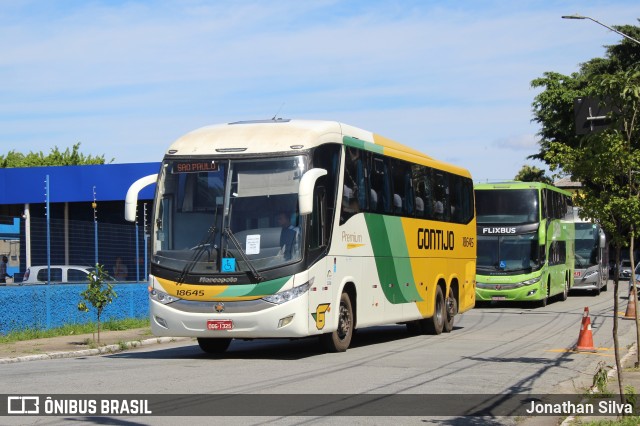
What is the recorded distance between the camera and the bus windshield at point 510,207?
111ft

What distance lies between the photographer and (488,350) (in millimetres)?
18797

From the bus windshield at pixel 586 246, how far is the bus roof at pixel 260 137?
2969cm

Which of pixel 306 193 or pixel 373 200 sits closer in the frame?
pixel 306 193

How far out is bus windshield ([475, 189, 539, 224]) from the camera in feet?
111

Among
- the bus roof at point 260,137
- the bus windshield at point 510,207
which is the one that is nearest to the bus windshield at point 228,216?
the bus roof at point 260,137

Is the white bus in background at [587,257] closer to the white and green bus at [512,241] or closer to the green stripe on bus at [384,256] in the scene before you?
the white and green bus at [512,241]

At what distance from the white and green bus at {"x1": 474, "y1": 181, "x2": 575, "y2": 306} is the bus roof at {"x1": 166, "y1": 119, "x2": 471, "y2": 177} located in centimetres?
1651

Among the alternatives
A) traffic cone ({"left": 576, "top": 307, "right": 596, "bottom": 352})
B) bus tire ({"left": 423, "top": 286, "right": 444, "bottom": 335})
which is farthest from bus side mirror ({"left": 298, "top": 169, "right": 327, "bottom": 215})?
bus tire ({"left": 423, "top": 286, "right": 444, "bottom": 335})

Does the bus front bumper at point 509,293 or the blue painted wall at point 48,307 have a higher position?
the blue painted wall at point 48,307

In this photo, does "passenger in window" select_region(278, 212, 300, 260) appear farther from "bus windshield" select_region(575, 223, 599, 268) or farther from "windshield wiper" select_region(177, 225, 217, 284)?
"bus windshield" select_region(575, 223, 599, 268)

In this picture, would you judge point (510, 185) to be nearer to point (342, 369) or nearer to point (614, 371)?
point (614, 371)

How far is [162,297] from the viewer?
16.3 meters

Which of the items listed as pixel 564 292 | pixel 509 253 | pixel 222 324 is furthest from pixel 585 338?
pixel 564 292

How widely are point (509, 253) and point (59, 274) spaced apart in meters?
15.9
